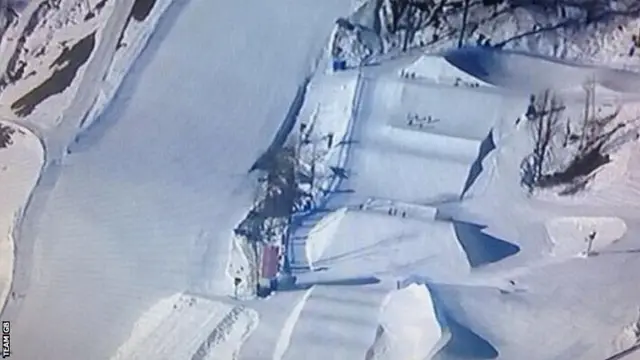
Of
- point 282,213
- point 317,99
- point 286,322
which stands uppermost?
point 317,99

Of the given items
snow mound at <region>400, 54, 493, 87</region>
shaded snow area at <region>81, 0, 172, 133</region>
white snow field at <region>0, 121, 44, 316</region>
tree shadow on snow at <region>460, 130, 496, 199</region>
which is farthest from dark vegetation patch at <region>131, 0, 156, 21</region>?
tree shadow on snow at <region>460, 130, 496, 199</region>

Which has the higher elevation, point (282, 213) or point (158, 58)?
point (158, 58)

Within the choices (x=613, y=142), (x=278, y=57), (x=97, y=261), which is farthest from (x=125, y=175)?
(x=613, y=142)

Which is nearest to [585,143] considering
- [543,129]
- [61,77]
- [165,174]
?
[543,129]

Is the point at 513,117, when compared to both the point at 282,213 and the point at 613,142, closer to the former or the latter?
the point at 613,142

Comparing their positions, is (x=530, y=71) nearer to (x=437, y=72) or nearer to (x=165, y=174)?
(x=437, y=72)

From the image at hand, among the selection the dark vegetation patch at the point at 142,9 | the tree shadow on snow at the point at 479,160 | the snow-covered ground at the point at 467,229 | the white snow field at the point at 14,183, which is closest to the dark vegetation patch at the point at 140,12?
the dark vegetation patch at the point at 142,9

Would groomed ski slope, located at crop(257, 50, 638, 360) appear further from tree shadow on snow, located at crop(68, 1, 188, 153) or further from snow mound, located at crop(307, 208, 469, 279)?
tree shadow on snow, located at crop(68, 1, 188, 153)
